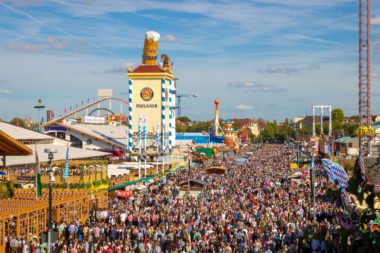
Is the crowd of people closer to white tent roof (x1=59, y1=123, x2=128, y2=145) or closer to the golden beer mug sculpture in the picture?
the golden beer mug sculpture

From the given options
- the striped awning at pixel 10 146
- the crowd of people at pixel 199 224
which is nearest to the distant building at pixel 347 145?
the crowd of people at pixel 199 224

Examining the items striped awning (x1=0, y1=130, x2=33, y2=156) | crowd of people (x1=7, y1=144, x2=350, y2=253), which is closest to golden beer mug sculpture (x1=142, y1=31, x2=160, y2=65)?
crowd of people (x1=7, y1=144, x2=350, y2=253)

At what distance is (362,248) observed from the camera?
4809mm

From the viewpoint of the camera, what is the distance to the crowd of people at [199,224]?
61.2 ft

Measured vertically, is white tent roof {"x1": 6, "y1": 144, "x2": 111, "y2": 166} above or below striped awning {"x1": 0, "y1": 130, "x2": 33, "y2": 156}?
below

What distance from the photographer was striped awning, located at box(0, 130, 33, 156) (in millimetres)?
24788

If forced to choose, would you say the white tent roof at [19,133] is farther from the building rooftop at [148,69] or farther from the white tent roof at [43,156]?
the building rooftop at [148,69]

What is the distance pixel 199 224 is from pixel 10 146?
908cm

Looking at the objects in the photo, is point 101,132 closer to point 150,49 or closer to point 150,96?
point 150,96

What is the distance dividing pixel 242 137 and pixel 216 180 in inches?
4933

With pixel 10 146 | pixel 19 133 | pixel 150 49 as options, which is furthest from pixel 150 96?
pixel 10 146

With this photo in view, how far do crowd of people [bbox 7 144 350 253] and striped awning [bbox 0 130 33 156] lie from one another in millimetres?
4163

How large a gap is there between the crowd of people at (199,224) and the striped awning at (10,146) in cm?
416

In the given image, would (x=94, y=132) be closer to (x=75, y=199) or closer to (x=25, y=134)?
(x=25, y=134)
